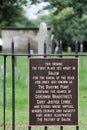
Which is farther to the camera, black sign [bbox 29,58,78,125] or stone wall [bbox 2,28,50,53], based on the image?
stone wall [bbox 2,28,50,53]

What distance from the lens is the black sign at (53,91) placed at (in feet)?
22.3

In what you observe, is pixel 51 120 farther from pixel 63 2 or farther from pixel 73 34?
pixel 73 34

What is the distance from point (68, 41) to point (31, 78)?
50.5 metres

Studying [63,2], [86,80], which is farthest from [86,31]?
[86,80]

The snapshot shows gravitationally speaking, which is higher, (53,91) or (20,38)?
(20,38)

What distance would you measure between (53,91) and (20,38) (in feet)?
85.3

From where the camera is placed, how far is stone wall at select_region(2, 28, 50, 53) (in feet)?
105

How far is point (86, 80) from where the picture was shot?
1556 cm

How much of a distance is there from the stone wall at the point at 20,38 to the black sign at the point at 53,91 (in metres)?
25.0

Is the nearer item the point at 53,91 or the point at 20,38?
the point at 53,91

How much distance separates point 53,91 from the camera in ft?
22.4

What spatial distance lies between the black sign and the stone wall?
81.9ft

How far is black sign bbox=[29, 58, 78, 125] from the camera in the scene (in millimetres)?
6793

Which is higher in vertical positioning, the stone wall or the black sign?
the stone wall
